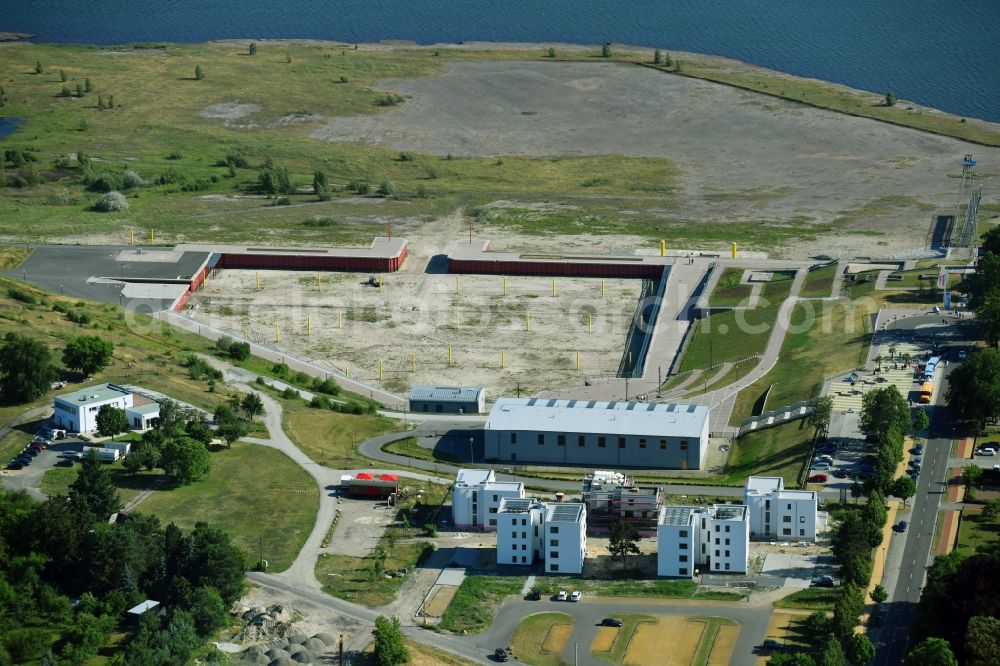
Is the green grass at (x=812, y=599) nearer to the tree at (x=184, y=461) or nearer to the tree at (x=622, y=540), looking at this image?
the tree at (x=622, y=540)

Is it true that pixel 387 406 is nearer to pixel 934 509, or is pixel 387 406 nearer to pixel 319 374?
pixel 319 374

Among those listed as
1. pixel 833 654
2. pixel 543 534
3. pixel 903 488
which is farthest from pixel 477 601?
pixel 903 488

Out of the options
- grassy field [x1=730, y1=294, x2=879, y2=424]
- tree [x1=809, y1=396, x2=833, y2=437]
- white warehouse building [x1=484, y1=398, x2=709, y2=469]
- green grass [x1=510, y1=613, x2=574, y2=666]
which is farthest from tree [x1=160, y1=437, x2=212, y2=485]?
tree [x1=809, y1=396, x2=833, y2=437]

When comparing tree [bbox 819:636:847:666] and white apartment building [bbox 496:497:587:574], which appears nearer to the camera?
tree [bbox 819:636:847:666]

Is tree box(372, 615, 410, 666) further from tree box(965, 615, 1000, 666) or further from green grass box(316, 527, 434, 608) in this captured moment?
tree box(965, 615, 1000, 666)

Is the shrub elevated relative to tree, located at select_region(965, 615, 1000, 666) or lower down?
elevated

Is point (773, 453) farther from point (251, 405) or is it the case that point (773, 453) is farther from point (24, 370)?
point (24, 370)
